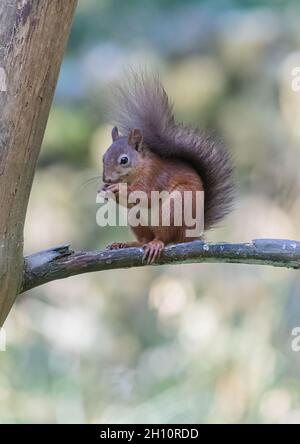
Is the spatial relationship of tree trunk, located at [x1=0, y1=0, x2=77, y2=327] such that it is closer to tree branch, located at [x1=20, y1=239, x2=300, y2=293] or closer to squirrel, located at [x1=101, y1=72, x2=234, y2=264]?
tree branch, located at [x1=20, y1=239, x2=300, y2=293]

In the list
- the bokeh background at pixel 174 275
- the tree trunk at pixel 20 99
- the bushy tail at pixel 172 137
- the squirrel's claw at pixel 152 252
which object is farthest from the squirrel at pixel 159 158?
the bokeh background at pixel 174 275

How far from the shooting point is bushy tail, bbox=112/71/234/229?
6.30 feet

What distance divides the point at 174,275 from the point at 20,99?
2708 millimetres

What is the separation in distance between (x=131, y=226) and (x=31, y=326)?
86.3 inches

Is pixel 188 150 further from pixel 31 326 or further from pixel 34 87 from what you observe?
pixel 31 326

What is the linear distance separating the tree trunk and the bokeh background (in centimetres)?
123

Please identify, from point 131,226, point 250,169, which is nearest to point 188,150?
point 131,226

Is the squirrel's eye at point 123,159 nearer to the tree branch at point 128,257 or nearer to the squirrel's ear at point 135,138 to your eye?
the squirrel's ear at point 135,138

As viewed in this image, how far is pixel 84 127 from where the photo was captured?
482 cm

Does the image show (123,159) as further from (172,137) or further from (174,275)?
(174,275)

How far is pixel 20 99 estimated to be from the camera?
5.03 ft

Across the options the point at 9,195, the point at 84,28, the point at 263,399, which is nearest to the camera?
the point at 9,195

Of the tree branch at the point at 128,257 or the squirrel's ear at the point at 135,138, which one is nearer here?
the tree branch at the point at 128,257

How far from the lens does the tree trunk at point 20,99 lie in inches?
60.1
